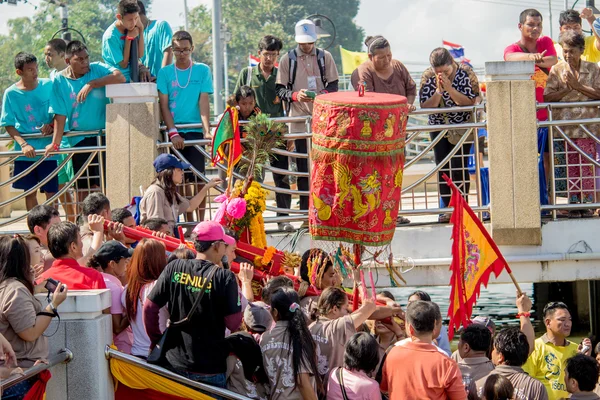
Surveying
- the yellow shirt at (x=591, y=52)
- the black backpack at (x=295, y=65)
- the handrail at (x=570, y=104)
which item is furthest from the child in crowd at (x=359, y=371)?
the yellow shirt at (x=591, y=52)

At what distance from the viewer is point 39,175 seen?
450 inches

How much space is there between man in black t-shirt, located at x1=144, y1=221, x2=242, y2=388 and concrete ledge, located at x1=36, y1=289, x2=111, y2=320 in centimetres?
32

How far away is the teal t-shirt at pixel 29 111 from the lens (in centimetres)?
1128

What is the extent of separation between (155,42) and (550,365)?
6.02 metres

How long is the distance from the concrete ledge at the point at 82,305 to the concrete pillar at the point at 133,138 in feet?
13.4

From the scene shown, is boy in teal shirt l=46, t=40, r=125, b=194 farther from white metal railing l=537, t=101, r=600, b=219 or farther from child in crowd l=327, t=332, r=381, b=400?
child in crowd l=327, t=332, r=381, b=400

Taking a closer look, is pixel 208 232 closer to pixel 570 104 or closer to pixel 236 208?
pixel 236 208

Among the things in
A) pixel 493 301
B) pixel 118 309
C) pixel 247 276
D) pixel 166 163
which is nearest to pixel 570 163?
pixel 166 163

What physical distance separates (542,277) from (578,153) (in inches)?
53.5

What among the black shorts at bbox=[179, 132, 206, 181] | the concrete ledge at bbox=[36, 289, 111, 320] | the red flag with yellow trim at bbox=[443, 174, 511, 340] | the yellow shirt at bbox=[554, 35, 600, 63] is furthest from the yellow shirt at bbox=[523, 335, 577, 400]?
the yellow shirt at bbox=[554, 35, 600, 63]

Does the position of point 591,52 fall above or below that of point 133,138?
above

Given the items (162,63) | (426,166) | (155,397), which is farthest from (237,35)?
(155,397)

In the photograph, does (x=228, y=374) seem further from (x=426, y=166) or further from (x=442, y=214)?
(x=426, y=166)

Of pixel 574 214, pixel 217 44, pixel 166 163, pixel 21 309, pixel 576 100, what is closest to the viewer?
pixel 21 309
